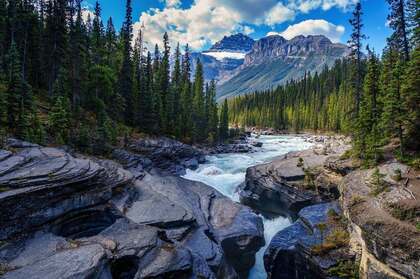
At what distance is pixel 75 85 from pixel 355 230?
33.2 metres

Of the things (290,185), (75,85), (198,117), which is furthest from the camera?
(198,117)

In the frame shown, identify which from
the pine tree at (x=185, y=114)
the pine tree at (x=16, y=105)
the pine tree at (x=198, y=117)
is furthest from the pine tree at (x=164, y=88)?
the pine tree at (x=16, y=105)

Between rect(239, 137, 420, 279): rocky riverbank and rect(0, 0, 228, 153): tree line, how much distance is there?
20.4 m

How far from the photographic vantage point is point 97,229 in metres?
12.9

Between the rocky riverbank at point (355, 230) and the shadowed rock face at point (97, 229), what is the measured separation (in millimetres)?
3244

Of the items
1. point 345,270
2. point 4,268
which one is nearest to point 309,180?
point 345,270

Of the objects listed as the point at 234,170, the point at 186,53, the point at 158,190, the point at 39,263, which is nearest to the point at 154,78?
the point at 186,53

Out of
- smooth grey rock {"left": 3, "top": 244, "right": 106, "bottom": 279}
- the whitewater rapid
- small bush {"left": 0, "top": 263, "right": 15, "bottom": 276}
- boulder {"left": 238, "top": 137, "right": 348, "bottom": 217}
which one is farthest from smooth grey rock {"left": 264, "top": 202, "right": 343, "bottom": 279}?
small bush {"left": 0, "top": 263, "right": 15, "bottom": 276}

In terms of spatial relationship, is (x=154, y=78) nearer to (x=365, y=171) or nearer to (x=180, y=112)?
(x=180, y=112)

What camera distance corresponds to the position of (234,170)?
120 feet

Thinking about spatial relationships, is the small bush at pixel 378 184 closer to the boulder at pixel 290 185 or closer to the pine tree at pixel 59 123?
the boulder at pixel 290 185

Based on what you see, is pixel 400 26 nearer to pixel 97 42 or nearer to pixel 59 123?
pixel 59 123

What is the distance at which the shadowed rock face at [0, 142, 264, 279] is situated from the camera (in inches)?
371

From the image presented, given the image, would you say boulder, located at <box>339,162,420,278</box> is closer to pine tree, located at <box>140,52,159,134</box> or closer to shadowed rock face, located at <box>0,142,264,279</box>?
shadowed rock face, located at <box>0,142,264,279</box>
